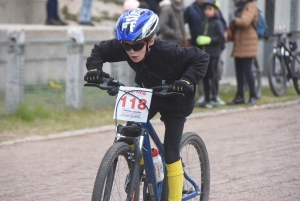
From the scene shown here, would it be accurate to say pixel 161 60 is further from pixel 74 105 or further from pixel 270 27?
pixel 270 27

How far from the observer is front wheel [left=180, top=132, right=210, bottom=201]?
5.44 meters

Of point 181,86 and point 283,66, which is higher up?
point 181,86

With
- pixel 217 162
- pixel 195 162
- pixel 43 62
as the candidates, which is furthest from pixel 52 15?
pixel 195 162

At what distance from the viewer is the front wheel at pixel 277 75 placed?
12.7 meters

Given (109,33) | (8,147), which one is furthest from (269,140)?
(109,33)

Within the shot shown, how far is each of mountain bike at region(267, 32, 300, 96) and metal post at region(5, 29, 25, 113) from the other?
4541 mm

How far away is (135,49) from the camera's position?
469cm

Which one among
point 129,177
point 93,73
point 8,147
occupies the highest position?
point 93,73

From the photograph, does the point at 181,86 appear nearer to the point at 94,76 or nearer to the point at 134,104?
the point at 134,104

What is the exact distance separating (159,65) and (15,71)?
19.5ft

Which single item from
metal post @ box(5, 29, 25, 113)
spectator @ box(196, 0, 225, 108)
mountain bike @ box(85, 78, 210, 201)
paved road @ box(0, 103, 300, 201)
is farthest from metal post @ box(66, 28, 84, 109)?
mountain bike @ box(85, 78, 210, 201)

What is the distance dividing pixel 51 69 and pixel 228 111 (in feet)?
9.34

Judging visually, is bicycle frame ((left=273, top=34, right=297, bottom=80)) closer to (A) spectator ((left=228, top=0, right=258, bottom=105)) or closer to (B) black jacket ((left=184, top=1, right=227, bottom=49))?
(A) spectator ((left=228, top=0, right=258, bottom=105))

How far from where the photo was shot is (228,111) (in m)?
11.4
